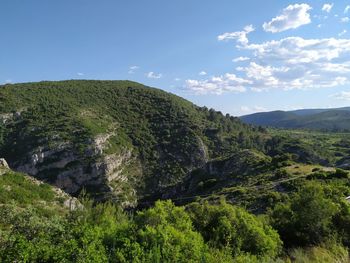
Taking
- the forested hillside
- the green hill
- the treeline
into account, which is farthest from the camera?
the green hill

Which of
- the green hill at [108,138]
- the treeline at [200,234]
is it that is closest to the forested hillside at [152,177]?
the treeline at [200,234]

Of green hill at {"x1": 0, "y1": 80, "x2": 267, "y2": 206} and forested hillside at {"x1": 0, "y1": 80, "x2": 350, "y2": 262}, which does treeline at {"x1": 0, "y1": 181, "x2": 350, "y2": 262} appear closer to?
forested hillside at {"x1": 0, "y1": 80, "x2": 350, "y2": 262}

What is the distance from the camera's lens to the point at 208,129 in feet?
529


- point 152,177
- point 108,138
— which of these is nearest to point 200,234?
point 152,177

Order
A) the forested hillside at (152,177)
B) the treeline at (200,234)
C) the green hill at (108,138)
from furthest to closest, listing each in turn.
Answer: the green hill at (108,138), the forested hillside at (152,177), the treeline at (200,234)

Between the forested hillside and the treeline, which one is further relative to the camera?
the forested hillside

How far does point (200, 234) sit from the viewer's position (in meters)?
21.0

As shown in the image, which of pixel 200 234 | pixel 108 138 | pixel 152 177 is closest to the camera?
pixel 200 234

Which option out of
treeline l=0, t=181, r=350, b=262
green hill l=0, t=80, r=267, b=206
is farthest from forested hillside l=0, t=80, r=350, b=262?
green hill l=0, t=80, r=267, b=206

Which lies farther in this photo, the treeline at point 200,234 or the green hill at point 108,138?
the green hill at point 108,138

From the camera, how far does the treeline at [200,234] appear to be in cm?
1206

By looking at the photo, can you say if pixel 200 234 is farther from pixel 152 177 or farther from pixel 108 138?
pixel 108 138

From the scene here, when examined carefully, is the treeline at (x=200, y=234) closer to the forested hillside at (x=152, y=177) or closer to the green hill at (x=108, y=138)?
the forested hillside at (x=152, y=177)

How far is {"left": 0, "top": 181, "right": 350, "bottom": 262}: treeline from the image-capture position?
12062 mm
